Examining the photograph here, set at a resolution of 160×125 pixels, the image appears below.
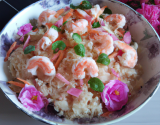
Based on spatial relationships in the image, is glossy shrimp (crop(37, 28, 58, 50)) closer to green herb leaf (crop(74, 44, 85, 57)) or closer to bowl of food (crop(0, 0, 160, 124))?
bowl of food (crop(0, 0, 160, 124))

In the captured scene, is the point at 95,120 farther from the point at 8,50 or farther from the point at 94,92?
the point at 8,50

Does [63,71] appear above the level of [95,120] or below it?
above

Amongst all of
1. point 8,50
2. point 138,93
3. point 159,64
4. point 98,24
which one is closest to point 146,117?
point 138,93

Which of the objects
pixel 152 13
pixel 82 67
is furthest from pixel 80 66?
pixel 152 13

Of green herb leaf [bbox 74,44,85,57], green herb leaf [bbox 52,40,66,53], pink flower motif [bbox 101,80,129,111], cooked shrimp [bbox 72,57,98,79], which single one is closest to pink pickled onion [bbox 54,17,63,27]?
green herb leaf [bbox 52,40,66,53]

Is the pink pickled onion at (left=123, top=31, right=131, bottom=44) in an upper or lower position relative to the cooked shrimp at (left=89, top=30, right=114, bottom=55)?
lower

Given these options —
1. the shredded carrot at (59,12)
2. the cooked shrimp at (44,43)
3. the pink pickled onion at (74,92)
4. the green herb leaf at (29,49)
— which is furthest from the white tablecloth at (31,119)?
the shredded carrot at (59,12)

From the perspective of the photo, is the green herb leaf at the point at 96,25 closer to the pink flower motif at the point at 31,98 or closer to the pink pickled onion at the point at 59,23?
the pink pickled onion at the point at 59,23

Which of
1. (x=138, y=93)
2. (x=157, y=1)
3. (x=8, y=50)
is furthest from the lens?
(x=157, y=1)
